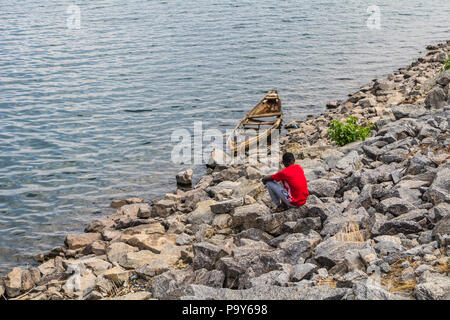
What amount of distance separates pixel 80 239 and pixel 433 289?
10081mm

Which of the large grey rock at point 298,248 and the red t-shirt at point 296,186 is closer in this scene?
the large grey rock at point 298,248

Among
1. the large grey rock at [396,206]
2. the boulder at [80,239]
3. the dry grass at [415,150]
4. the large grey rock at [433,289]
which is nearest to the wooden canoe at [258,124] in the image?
the boulder at [80,239]

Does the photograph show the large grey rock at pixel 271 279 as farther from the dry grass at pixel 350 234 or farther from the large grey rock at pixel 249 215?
the large grey rock at pixel 249 215

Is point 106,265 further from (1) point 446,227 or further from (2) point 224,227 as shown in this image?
(1) point 446,227

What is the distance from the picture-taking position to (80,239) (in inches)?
514

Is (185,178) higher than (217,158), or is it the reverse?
(217,158)

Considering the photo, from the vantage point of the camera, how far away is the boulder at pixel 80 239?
12891 mm

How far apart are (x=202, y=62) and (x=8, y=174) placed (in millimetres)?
17179

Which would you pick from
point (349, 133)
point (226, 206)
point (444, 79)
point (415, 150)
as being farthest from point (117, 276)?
point (444, 79)

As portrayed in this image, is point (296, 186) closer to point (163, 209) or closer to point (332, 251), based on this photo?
point (332, 251)

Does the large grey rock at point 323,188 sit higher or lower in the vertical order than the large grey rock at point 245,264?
higher

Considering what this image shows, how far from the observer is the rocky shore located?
262 inches

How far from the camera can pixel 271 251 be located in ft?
27.6

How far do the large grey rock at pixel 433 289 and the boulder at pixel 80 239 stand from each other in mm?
9626
